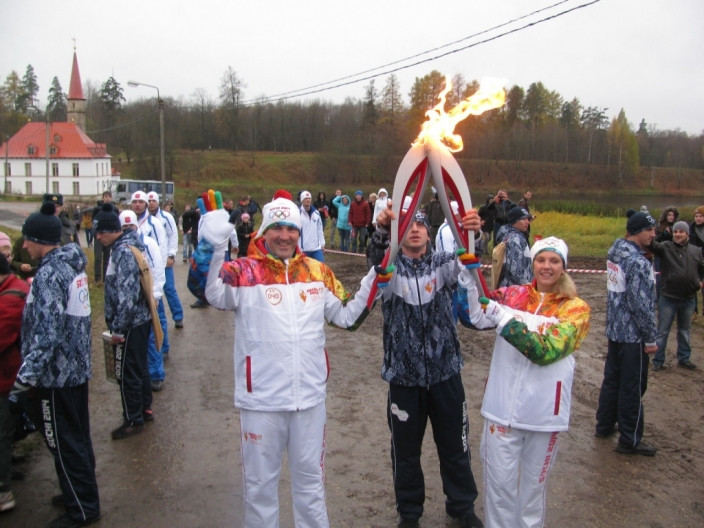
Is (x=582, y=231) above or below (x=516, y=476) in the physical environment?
above

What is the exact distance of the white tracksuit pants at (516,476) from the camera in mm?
3385

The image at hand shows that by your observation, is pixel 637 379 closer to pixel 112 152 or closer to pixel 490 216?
pixel 490 216

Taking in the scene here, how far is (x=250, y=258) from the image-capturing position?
352 cm

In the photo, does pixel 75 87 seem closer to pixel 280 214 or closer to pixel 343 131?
pixel 343 131

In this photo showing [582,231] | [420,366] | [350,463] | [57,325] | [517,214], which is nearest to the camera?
[420,366]

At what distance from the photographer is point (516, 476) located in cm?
341

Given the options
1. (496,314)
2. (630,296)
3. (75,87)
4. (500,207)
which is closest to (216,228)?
(496,314)

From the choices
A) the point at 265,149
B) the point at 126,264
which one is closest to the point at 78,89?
the point at 265,149

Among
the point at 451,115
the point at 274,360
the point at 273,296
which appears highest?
the point at 451,115

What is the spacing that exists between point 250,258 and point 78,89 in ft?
293

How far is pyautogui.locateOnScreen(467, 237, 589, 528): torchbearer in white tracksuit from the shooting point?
3.37 m

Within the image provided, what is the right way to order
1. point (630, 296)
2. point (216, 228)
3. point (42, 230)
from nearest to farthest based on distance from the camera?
1. point (216, 228)
2. point (42, 230)
3. point (630, 296)

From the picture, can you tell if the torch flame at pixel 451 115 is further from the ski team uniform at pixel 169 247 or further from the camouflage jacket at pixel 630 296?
the ski team uniform at pixel 169 247

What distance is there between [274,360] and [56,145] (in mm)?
72893
